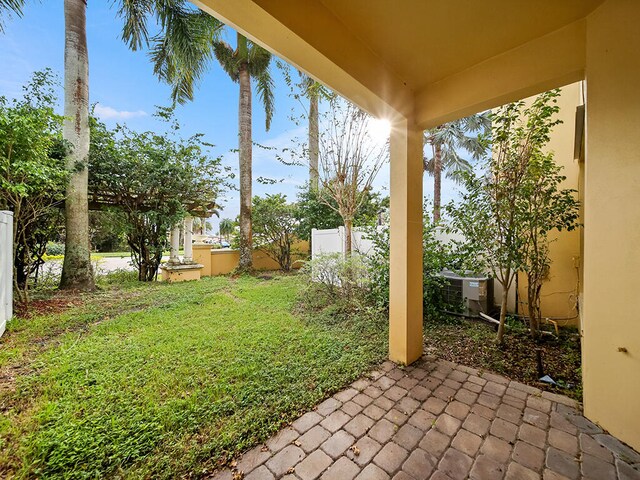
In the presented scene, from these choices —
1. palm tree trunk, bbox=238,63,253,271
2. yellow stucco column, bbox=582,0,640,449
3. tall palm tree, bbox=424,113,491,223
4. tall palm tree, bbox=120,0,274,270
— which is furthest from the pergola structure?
palm tree trunk, bbox=238,63,253,271

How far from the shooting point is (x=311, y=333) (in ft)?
11.1

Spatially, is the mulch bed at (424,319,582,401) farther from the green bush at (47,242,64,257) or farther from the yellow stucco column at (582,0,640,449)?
the green bush at (47,242,64,257)

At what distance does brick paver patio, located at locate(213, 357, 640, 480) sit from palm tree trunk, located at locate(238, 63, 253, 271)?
7048 mm

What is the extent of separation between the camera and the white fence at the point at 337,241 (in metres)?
5.15

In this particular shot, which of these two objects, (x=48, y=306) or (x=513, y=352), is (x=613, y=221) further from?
(x=48, y=306)

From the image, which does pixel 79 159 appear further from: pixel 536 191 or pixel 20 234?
pixel 536 191

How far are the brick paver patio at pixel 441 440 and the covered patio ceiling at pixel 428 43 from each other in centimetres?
262

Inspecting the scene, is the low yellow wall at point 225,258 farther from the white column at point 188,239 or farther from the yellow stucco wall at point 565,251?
the yellow stucco wall at point 565,251

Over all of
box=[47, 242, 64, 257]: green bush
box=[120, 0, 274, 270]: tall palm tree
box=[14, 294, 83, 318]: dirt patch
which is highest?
box=[120, 0, 274, 270]: tall palm tree

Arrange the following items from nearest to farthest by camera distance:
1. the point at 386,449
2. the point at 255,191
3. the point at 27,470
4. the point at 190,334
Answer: the point at 27,470
the point at 386,449
the point at 190,334
the point at 255,191

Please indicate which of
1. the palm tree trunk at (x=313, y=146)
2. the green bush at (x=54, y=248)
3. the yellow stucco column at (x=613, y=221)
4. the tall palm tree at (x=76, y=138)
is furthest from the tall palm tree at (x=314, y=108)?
the green bush at (x=54, y=248)

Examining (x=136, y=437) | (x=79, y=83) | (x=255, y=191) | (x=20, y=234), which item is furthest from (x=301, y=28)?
(x=255, y=191)

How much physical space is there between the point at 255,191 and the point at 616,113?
9.28 m

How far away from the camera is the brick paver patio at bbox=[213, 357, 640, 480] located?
144 cm
